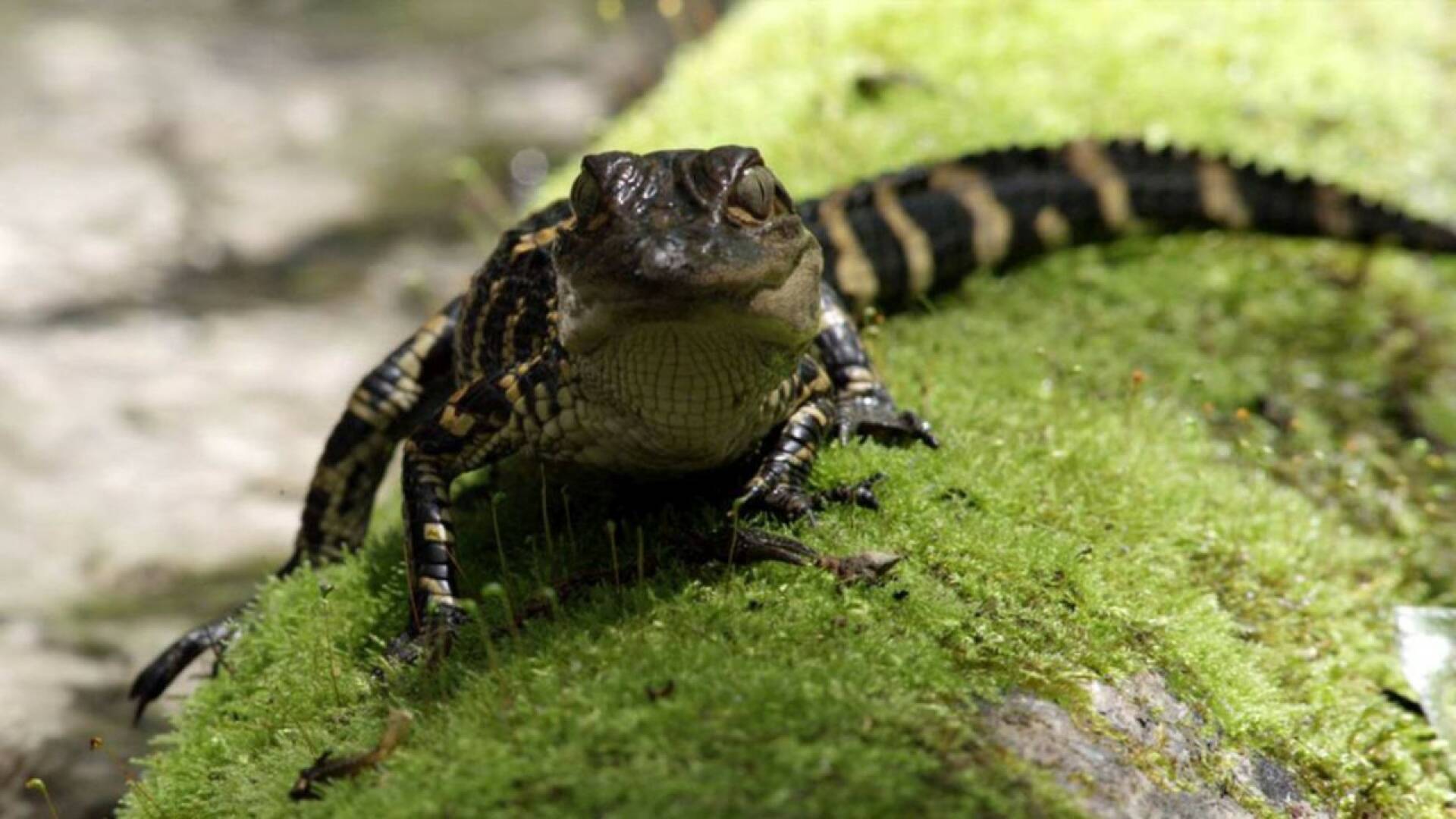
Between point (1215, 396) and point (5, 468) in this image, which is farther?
point (5, 468)

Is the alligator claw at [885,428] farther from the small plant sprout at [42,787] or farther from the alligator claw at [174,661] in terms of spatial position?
the small plant sprout at [42,787]

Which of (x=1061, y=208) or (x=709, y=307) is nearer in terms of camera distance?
(x=709, y=307)

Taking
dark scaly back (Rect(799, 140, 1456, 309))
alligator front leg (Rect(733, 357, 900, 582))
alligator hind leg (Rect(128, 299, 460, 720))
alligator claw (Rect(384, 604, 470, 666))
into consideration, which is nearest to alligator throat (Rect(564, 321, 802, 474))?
alligator front leg (Rect(733, 357, 900, 582))

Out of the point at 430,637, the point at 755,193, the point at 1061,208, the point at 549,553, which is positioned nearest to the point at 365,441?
the point at 549,553

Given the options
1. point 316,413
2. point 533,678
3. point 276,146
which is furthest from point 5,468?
point 533,678

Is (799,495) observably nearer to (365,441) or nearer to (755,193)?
(755,193)

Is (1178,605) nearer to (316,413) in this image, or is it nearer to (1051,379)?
(1051,379)
